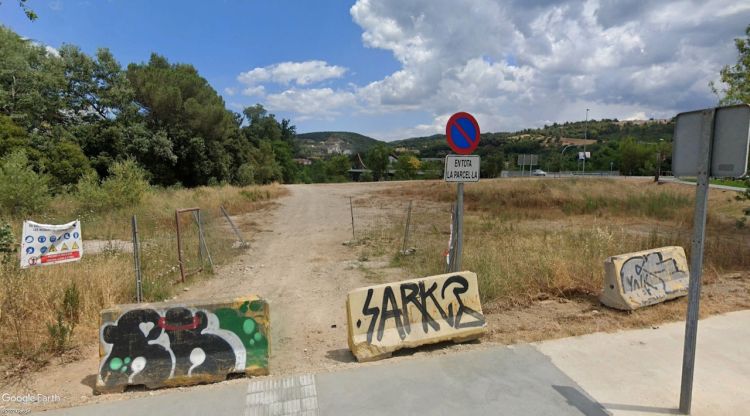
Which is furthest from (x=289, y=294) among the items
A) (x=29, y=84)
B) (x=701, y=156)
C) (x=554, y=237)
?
(x=29, y=84)

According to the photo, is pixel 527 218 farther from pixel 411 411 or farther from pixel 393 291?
pixel 411 411

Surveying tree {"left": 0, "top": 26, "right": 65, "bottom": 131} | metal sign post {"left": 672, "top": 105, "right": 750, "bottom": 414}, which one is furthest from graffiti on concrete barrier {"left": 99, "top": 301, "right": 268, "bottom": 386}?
tree {"left": 0, "top": 26, "right": 65, "bottom": 131}

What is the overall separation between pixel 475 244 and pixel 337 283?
13.8ft

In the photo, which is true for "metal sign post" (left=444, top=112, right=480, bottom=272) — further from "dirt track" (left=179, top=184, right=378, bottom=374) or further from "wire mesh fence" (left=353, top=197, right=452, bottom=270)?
"wire mesh fence" (left=353, top=197, right=452, bottom=270)

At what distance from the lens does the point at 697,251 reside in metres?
2.98

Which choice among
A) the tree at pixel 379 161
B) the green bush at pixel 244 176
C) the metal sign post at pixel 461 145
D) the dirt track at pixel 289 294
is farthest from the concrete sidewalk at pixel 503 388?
the tree at pixel 379 161

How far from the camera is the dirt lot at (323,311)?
4.16 meters

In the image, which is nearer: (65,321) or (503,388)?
(503,388)

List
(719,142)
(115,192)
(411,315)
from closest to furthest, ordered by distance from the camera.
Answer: (719,142)
(411,315)
(115,192)

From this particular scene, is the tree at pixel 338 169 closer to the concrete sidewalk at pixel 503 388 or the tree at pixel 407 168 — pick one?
the tree at pixel 407 168

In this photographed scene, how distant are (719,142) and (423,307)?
2984mm

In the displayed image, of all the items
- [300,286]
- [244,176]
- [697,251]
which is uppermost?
[697,251]

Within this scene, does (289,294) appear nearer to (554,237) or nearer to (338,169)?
(554,237)

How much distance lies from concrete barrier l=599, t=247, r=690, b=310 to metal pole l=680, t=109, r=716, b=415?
7.74ft
